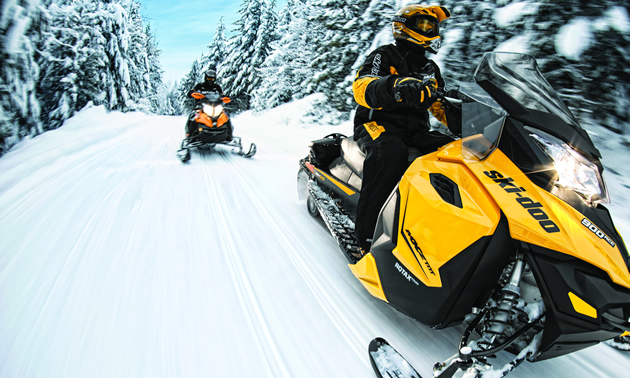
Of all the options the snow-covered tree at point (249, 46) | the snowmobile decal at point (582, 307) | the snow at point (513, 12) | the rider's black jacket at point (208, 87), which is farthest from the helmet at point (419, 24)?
the snow-covered tree at point (249, 46)

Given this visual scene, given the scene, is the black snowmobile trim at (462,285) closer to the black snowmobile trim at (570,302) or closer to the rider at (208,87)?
the black snowmobile trim at (570,302)

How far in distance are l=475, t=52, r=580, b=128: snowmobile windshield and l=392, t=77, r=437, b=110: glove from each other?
8.2 inches

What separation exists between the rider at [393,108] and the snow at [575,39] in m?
2.26

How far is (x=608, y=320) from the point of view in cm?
98

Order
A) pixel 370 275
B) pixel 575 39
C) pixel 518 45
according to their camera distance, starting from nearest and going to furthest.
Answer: pixel 370 275 → pixel 575 39 → pixel 518 45

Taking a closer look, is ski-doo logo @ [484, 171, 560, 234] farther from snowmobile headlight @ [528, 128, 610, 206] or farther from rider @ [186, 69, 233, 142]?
rider @ [186, 69, 233, 142]

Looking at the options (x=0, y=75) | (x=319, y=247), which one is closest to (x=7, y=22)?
(x=0, y=75)

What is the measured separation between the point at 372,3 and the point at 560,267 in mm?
9367

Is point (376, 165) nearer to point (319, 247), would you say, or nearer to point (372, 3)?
point (319, 247)

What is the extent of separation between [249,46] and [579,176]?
1082 inches

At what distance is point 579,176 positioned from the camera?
42.3 inches

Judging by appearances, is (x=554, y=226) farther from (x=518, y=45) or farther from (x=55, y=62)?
(x=55, y=62)

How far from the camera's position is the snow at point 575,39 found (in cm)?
347

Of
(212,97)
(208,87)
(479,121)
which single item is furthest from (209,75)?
(479,121)
